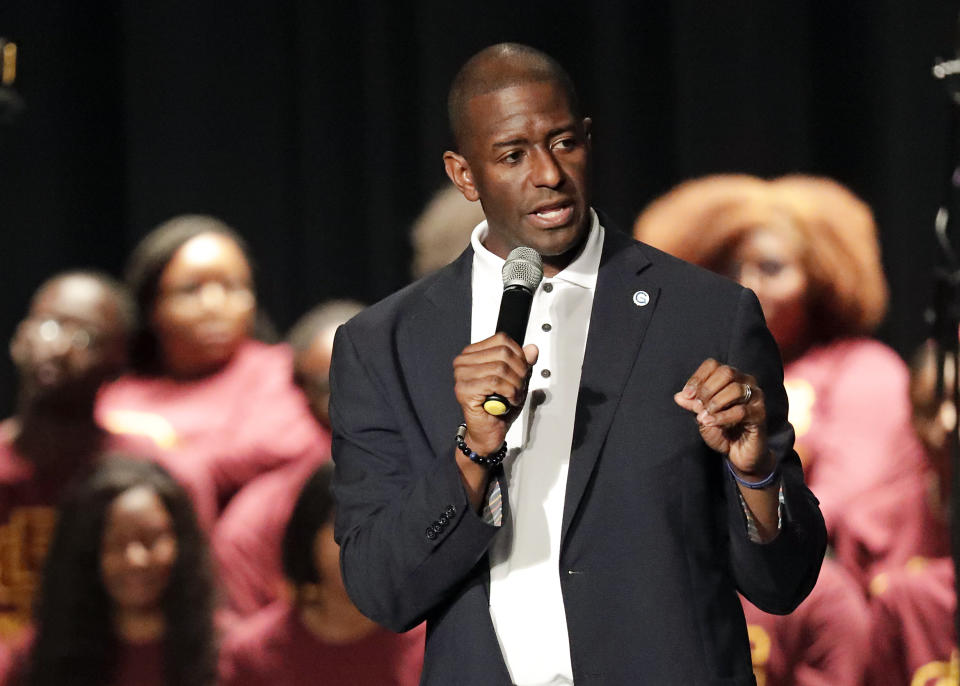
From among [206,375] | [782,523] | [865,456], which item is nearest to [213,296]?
[206,375]

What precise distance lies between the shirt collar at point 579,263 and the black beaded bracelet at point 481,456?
0.30 metres

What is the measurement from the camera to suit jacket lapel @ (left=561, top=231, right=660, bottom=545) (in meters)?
1.50

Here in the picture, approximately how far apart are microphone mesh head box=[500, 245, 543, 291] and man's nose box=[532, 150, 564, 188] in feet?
0.40

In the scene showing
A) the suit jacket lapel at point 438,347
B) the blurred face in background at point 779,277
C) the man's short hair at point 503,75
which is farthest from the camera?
the blurred face in background at point 779,277

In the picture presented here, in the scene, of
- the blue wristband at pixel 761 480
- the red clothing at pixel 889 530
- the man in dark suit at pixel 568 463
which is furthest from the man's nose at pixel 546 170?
the red clothing at pixel 889 530

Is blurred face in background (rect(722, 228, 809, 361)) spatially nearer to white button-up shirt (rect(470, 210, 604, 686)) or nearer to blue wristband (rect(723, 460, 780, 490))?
white button-up shirt (rect(470, 210, 604, 686))

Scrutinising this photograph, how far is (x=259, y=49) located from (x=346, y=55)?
0.87 feet

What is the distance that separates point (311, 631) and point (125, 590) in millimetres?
528

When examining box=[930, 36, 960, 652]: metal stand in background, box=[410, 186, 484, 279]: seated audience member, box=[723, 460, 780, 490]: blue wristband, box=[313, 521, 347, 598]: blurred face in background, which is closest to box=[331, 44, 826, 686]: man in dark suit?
box=[723, 460, 780, 490]: blue wristband

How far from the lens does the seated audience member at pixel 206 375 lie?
→ 11.3 feet

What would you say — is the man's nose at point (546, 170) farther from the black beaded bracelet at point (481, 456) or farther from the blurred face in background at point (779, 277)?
the blurred face in background at point (779, 277)

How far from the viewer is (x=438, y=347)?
5.39 ft

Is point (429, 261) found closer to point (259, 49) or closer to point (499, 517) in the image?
point (259, 49)

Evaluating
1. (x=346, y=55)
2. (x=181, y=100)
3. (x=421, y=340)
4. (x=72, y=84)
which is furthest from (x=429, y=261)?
(x=421, y=340)
